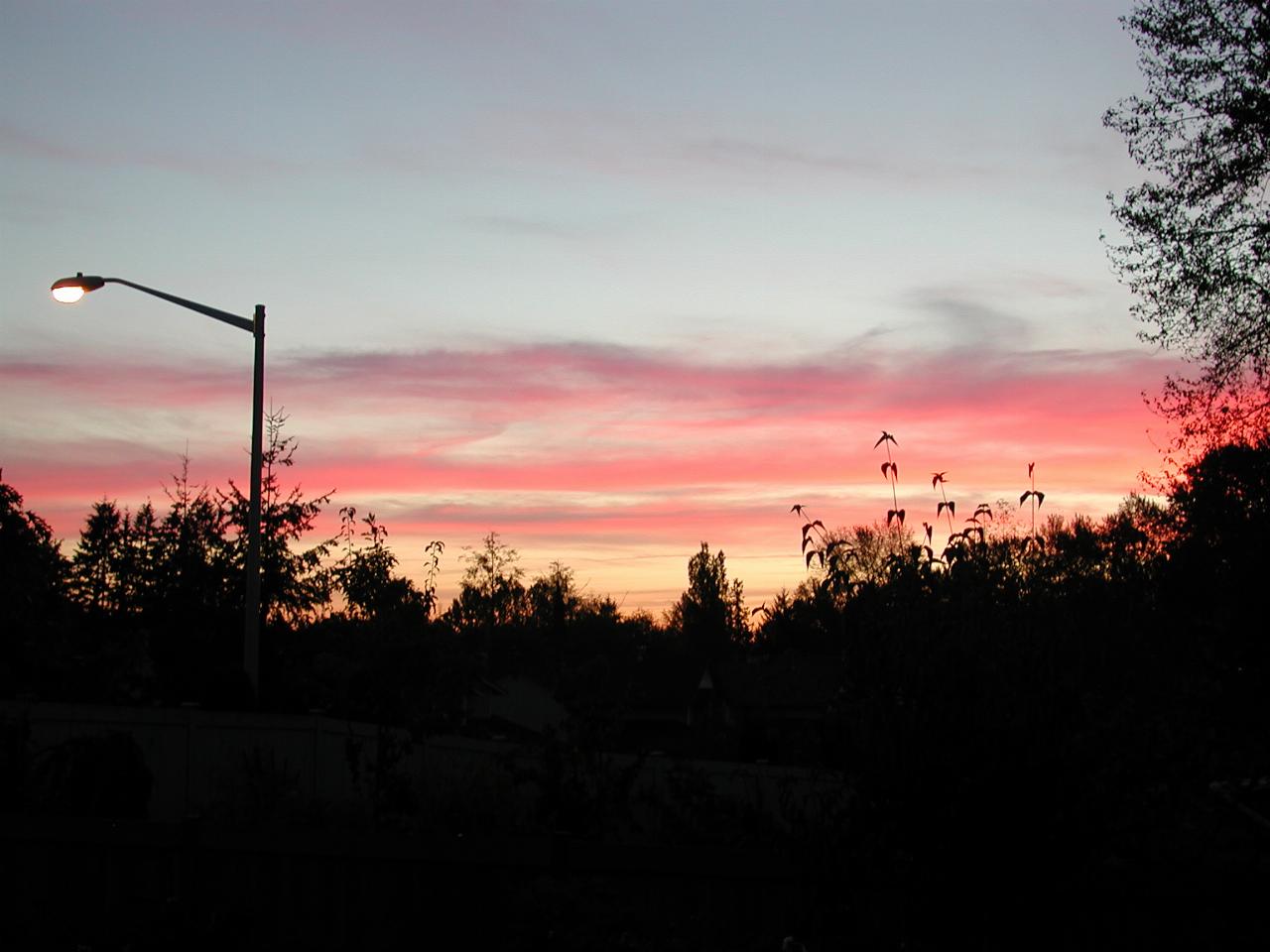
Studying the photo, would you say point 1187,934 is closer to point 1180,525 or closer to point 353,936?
point 353,936

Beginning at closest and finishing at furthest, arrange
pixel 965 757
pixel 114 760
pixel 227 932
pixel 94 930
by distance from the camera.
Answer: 1. pixel 965 757
2. pixel 227 932
3. pixel 94 930
4. pixel 114 760

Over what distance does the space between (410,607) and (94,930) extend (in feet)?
55.5

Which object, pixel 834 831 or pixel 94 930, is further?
pixel 94 930

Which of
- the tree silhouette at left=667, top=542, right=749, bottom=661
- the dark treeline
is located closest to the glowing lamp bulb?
Answer: the dark treeline

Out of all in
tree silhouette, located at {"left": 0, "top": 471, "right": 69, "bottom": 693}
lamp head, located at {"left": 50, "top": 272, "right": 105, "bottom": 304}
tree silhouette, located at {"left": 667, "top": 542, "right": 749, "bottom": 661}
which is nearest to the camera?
lamp head, located at {"left": 50, "top": 272, "right": 105, "bottom": 304}

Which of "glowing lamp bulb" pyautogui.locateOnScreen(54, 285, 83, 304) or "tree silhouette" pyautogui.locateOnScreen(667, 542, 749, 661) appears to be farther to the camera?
"tree silhouette" pyautogui.locateOnScreen(667, 542, 749, 661)

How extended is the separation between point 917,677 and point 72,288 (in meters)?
11.6

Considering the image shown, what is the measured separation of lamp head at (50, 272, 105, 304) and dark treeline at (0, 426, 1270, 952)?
562 cm

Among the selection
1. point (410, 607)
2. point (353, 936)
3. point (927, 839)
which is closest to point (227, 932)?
point (353, 936)

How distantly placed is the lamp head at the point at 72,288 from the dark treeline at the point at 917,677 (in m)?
5.62

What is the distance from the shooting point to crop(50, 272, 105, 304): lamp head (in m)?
15.3

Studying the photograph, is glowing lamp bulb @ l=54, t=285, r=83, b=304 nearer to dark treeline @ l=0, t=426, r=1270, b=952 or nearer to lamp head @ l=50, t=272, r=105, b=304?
lamp head @ l=50, t=272, r=105, b=304

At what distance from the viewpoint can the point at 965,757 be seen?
729cm

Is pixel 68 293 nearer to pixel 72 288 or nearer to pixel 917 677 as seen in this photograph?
pixel 72 288
